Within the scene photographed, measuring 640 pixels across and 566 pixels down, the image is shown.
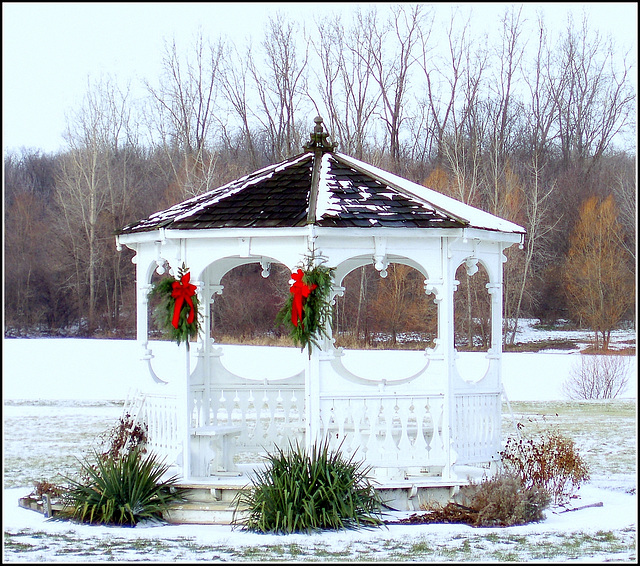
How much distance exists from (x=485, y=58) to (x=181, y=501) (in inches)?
1383

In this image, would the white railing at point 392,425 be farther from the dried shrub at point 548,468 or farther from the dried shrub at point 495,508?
the dried shrub at point 495,508

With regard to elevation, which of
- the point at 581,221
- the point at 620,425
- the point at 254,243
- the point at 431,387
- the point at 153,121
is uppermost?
the point at 153,121

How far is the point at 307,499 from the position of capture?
9711 millimetres

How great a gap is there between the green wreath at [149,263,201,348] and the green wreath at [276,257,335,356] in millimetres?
1152

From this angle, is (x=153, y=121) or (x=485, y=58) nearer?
(x=485, y=58)

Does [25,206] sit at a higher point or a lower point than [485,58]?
lower

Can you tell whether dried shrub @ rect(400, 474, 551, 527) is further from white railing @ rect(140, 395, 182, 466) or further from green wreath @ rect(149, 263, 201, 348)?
green wreath @ rect(149, 263, 201, 348)

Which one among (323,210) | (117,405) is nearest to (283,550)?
(323,210)

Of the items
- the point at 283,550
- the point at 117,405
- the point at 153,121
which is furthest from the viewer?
the point at 153,121

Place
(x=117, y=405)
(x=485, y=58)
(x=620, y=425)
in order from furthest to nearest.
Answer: (x=485, y=58), (x=117, y=405), (x=620, y=425)

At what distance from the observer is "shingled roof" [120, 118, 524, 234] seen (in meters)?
10.8

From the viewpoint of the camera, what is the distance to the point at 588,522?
10414 millimetres

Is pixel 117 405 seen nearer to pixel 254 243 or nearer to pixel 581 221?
pixel 254 243

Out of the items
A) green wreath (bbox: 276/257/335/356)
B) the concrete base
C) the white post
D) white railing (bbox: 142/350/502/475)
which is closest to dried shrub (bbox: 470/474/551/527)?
the concrete base
